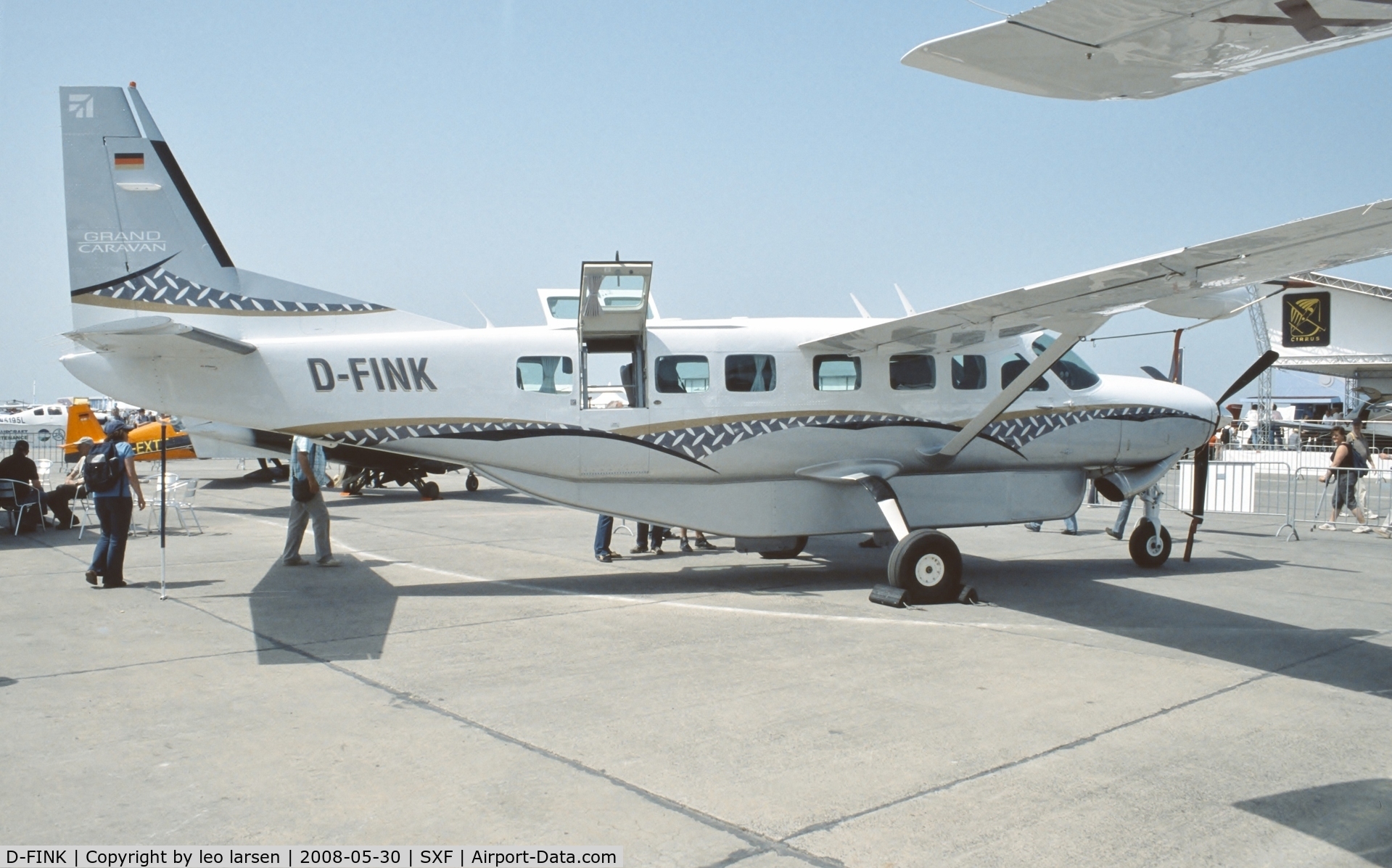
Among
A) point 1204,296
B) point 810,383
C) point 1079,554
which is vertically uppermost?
point 1204,296

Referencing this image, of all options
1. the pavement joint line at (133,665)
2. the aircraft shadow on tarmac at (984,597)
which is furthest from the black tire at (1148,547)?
the pavement joint line at (133,665)

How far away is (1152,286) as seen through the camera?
27.2 ft

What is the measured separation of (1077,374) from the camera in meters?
11.9

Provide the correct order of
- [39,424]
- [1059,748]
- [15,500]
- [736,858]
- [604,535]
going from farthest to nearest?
[39,424] < [15,500] < [604,535] < [1059,748] < [736,858]

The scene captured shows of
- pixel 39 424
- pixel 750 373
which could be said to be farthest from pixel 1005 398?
pixel 39 424

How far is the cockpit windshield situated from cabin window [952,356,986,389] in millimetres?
861

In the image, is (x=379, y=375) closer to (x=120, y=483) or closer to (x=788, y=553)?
(x=120, y=483)

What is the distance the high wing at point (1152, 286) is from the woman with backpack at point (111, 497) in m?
7.52

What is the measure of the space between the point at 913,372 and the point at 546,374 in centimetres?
427

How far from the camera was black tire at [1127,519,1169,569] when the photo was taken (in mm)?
12219

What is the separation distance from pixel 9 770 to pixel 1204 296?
9593mm

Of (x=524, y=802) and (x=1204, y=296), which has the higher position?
(x=1204, y=296)

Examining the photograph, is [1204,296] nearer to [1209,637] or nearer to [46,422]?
[1209,637]

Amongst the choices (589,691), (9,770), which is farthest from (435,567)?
(9,770)
